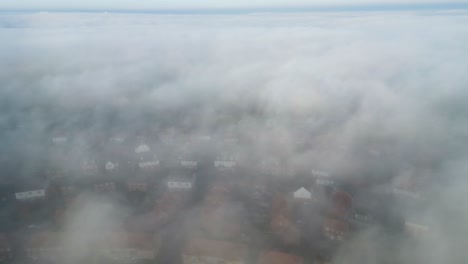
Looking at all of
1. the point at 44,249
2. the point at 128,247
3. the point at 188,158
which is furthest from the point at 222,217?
the point at 44,249

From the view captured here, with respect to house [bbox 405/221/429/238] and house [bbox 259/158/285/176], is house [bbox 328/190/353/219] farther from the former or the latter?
house [bbox 259/158/285/176]

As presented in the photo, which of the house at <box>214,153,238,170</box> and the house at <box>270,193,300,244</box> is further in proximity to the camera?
the house at <box>214,153,238,170</box>

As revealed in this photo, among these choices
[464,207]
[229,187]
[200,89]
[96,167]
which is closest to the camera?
[464,207]

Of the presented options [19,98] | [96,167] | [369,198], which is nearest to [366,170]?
[369,198]

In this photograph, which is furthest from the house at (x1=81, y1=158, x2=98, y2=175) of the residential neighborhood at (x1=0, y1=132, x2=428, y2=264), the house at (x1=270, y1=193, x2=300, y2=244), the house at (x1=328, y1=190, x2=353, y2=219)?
the house at (x1=328, y1=190, x2=353, y2=219)

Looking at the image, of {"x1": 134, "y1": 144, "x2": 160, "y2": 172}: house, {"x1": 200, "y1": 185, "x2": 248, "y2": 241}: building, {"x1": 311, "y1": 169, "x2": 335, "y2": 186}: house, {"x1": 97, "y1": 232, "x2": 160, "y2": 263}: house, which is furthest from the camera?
{"x1": 134, "y1": 144, "x2": 160, "y2": 172}: house

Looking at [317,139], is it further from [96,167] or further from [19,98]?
[19,98]

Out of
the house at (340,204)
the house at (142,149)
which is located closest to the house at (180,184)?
the house at (142,149)
